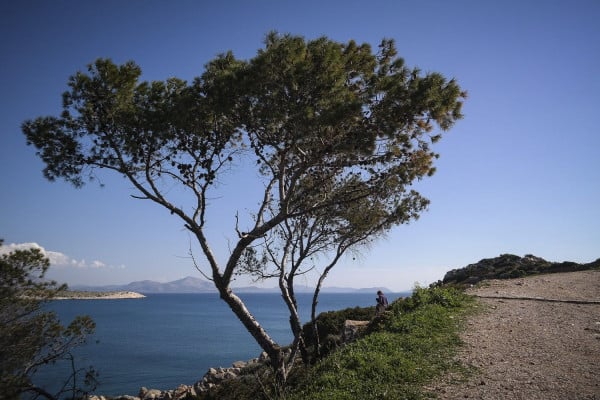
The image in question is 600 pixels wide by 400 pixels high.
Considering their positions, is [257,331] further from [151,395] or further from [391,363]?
[151,395]

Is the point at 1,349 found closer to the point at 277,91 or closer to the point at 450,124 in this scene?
the point at 277,91

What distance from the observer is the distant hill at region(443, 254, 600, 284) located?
33.4 m

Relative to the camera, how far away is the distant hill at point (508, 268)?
33.4m

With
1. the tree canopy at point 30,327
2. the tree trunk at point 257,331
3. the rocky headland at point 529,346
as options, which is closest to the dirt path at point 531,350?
the rocky headland at point 529,346

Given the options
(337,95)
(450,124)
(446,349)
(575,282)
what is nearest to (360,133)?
(337,95)

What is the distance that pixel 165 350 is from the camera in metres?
57.9

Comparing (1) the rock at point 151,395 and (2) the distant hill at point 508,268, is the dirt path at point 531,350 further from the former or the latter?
(1) the rock at point 151,395

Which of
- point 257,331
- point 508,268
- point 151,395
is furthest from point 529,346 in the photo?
point 508,268

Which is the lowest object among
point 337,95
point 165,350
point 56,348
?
point 165,350

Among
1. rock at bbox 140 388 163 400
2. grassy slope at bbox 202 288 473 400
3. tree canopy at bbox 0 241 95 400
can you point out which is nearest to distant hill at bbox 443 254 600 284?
grassy slope at bbox 202 288 473 400

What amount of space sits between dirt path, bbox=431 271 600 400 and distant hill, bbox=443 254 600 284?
14433mm

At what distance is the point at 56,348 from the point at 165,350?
165 ft

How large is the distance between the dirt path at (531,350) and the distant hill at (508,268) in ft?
47.4

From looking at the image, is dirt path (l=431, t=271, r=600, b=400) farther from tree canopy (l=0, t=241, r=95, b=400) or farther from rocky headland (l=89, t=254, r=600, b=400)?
tree canopy (l=0, t=241, r=95, b=400)
